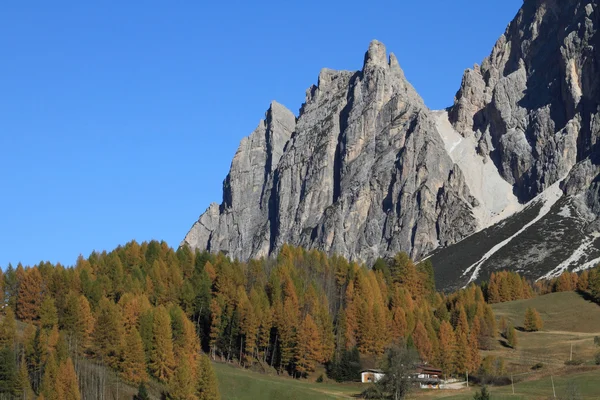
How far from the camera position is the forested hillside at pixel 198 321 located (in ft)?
394

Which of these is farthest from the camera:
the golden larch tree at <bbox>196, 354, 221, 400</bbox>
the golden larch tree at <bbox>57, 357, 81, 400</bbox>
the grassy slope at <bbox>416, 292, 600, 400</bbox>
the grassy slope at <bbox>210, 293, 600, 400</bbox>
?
the grassy slope at <bbox>416, 292, 600, 400</bbox>

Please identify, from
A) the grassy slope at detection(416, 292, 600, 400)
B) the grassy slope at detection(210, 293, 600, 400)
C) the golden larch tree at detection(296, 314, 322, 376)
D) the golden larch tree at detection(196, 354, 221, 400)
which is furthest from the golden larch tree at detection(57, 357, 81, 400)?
the grassy slope at detection(416, 292, 600, 400)

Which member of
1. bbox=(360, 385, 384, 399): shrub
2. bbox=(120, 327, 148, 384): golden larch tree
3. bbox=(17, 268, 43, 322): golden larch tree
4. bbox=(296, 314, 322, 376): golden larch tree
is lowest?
bbox=(360, 385, 384, 399): shrub

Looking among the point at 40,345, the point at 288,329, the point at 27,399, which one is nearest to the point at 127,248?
the point at 288,329

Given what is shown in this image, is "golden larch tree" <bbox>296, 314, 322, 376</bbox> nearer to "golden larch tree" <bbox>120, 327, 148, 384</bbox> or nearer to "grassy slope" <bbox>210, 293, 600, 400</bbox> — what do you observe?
"grassy slope" <bbox>210, 293, 600, 400</bbox>

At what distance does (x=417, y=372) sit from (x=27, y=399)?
48342 mm

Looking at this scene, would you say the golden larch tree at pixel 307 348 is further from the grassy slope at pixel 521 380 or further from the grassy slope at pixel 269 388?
the grassy slope at pixel 269 388

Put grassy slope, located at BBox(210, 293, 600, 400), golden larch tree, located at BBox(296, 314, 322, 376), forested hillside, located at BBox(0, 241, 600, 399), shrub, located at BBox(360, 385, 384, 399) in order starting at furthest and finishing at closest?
golden larch tree, located at BBox(296, 314, 322, 376)
shrub, located at BBox(360, 385, 384, 399)
grassy slope, located at BBox(210, 293, 600, 400)
forested hillside, located at BBox(0, 241, 600, 399)

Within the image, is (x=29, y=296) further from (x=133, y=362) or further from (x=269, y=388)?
(x=269, y=388)

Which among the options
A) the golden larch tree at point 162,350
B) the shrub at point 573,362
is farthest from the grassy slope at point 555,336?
the golden larch tree at point 162,350

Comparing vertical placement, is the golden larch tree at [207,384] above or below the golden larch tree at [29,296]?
below

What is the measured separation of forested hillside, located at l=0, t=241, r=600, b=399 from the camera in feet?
394

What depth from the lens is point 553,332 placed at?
18012 cm

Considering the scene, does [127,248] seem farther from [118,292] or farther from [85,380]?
[85,380]
